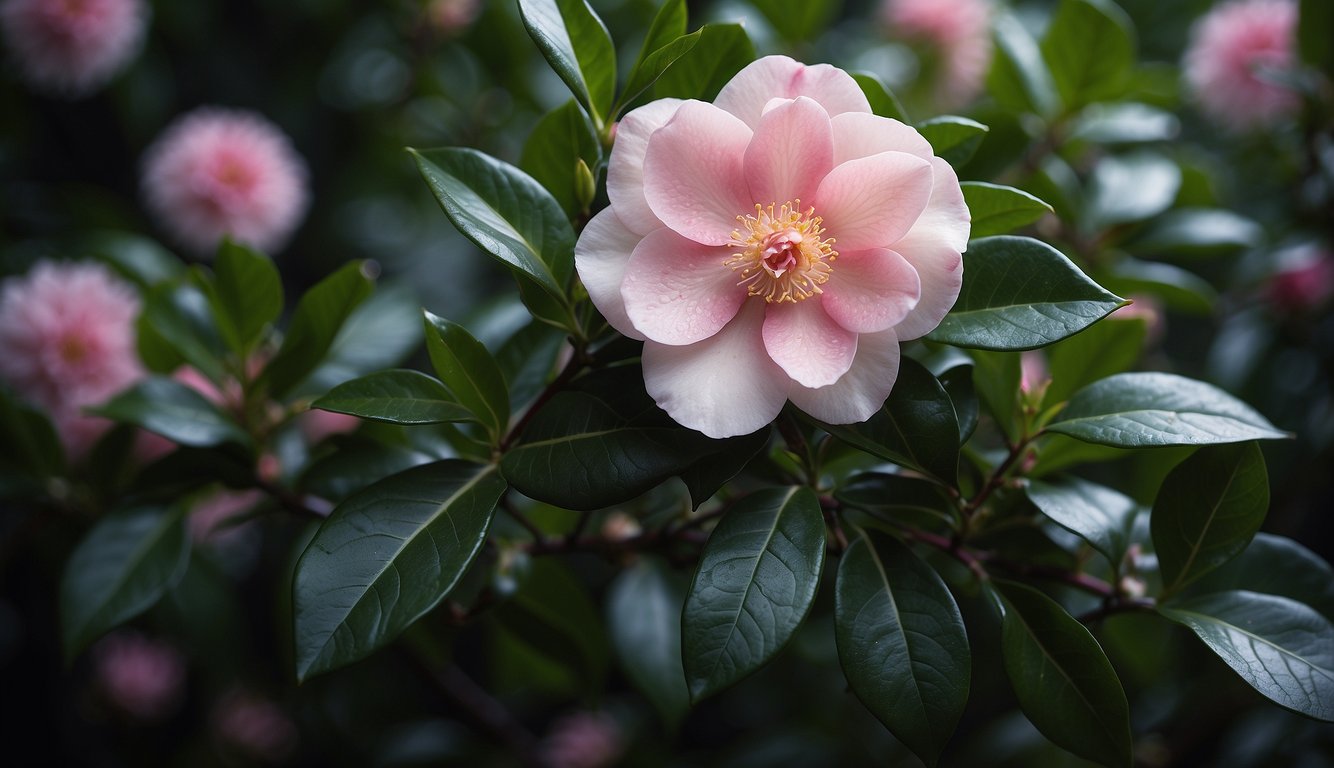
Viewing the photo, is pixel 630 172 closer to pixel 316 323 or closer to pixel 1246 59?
pixel 316 323

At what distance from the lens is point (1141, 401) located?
55cm

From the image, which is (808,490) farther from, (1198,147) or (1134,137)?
(1198,147)

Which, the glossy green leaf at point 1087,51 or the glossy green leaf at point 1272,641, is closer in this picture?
the glossy green leaf at point 1272,641

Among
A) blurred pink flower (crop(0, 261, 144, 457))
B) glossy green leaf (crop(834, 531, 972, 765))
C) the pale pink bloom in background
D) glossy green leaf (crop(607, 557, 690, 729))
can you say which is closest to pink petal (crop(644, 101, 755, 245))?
glossy green leaf (crop(834, 531, 972, 765))

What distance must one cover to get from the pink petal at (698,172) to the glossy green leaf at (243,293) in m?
0.40

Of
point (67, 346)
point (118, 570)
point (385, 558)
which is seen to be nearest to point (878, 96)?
point (385, 558)

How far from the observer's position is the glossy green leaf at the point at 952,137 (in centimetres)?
55

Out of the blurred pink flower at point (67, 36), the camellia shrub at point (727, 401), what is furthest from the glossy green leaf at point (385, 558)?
the blurred pink flower at point (67, 36)

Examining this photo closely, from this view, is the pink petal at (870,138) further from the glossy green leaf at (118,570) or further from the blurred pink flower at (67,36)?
the blurred pink flower at (67,36)

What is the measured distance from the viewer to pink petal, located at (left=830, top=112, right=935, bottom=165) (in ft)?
1.57

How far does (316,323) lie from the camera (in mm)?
706

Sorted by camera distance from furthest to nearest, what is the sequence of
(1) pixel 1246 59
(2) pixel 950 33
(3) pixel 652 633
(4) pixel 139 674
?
(4) pixel 139 674 → (2) pixel 950 33 → (1) pixel 1246 59 → (3) pixel 652 633

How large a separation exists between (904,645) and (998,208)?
258 millimetres

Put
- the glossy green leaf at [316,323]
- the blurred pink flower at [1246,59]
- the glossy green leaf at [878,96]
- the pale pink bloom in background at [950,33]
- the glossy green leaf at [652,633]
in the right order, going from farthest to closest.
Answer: the pale pink bloom in background at [950,33] → the blurred pink flower at [1246,59] → the glossy green leaf at [652,633] → the glossy green leaf at [316,323] → the glossy green leaf at [878,96]
